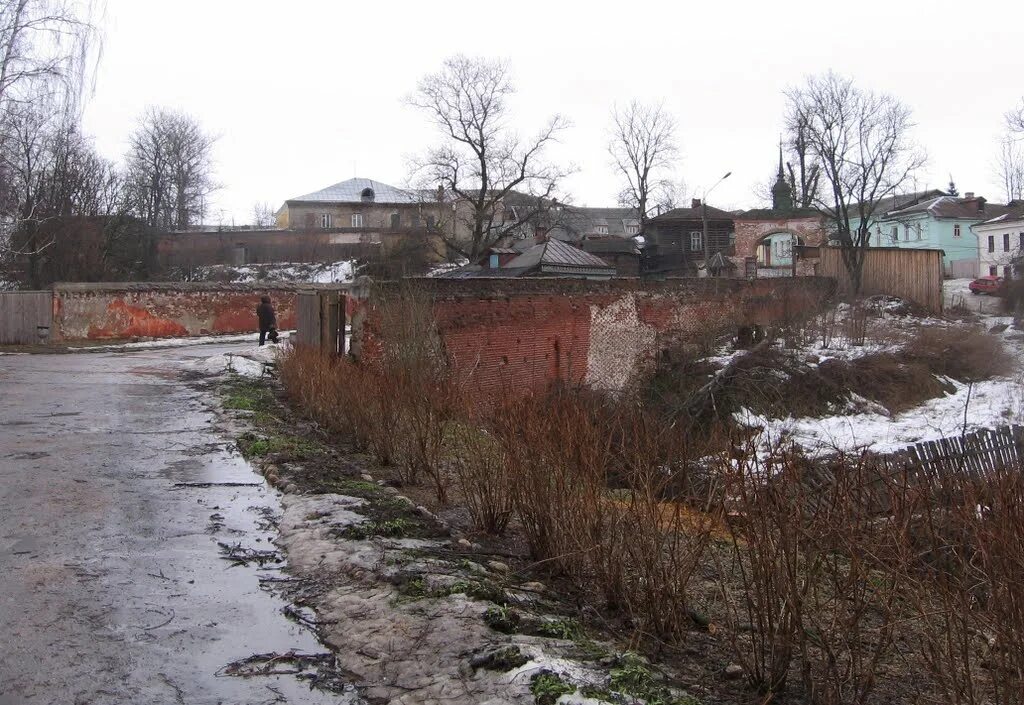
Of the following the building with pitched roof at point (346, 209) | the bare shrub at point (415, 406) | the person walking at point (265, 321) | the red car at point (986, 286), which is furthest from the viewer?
the building with pitched roof at point (346, 209)

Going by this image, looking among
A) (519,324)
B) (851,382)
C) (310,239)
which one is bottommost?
(851,382)

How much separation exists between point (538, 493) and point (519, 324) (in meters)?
14.1

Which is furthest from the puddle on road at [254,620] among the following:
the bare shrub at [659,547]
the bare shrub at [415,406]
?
the bare shrub at [659,547]

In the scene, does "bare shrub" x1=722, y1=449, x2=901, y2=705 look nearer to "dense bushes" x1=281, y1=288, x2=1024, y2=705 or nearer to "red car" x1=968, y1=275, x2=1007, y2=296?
"dense bushes" x1=281, y1=288, x2=1024, y2=705

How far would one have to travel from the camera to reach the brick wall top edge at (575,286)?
1704cm

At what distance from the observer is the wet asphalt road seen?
131 inches

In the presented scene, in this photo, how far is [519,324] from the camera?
18.8 m

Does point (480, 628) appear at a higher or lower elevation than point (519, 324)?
lower

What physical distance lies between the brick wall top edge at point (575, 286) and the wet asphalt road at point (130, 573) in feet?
20.9

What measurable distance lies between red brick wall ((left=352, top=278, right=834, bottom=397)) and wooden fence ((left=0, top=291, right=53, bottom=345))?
13603 mm

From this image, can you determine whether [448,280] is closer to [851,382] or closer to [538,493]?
[851,382]

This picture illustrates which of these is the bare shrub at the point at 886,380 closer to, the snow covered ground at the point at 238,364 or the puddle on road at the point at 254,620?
the snow covered ground at the point at 238,364

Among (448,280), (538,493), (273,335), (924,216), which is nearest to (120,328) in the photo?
(273,335)

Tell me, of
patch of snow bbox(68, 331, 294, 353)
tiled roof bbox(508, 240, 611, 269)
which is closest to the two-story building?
tiled roof bbox(508, 240, 611, 269)
